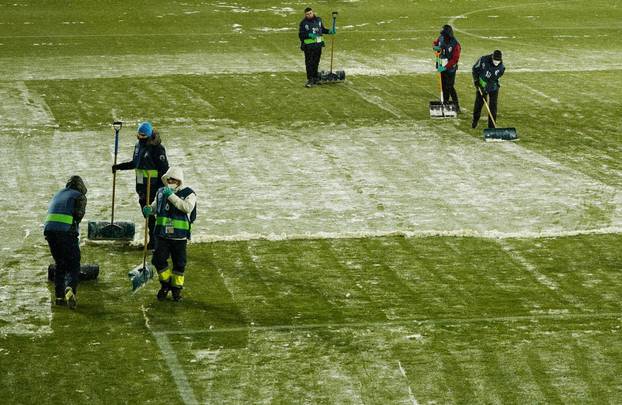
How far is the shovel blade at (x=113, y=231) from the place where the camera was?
62.0ft

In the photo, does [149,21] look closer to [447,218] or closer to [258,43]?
[258,43]

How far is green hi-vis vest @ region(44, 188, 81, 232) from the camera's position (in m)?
15.8

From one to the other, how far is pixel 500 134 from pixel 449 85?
286 centimetres

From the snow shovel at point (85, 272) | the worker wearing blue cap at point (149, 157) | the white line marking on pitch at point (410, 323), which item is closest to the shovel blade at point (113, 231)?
the worker wearing blue cap at point (149, 157)

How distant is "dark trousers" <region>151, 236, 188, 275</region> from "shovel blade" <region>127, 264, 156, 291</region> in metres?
0.41

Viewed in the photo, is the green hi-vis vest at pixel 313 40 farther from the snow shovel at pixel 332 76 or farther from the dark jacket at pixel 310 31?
the snow shovel at pixel 332 76

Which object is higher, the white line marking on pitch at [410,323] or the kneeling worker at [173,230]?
the kneeling worker at [173,230]

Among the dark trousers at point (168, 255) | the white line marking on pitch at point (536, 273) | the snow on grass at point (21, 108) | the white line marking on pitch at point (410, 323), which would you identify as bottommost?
the snow on grass at point (21, 108)

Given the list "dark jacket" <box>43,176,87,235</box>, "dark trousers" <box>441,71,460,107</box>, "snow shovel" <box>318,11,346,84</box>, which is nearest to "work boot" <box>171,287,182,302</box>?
"dark jacket" <box>43,176,87,235</box>

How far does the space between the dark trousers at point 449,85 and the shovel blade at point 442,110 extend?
0.25m

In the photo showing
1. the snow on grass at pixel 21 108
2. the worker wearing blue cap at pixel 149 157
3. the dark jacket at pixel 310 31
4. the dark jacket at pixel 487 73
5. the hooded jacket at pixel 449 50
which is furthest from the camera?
the dark jacket at pixel 310 31

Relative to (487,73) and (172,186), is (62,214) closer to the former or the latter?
(172,186)

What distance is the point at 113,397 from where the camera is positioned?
43.5ft

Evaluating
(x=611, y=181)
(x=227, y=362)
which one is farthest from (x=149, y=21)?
(x=227, y=362)
